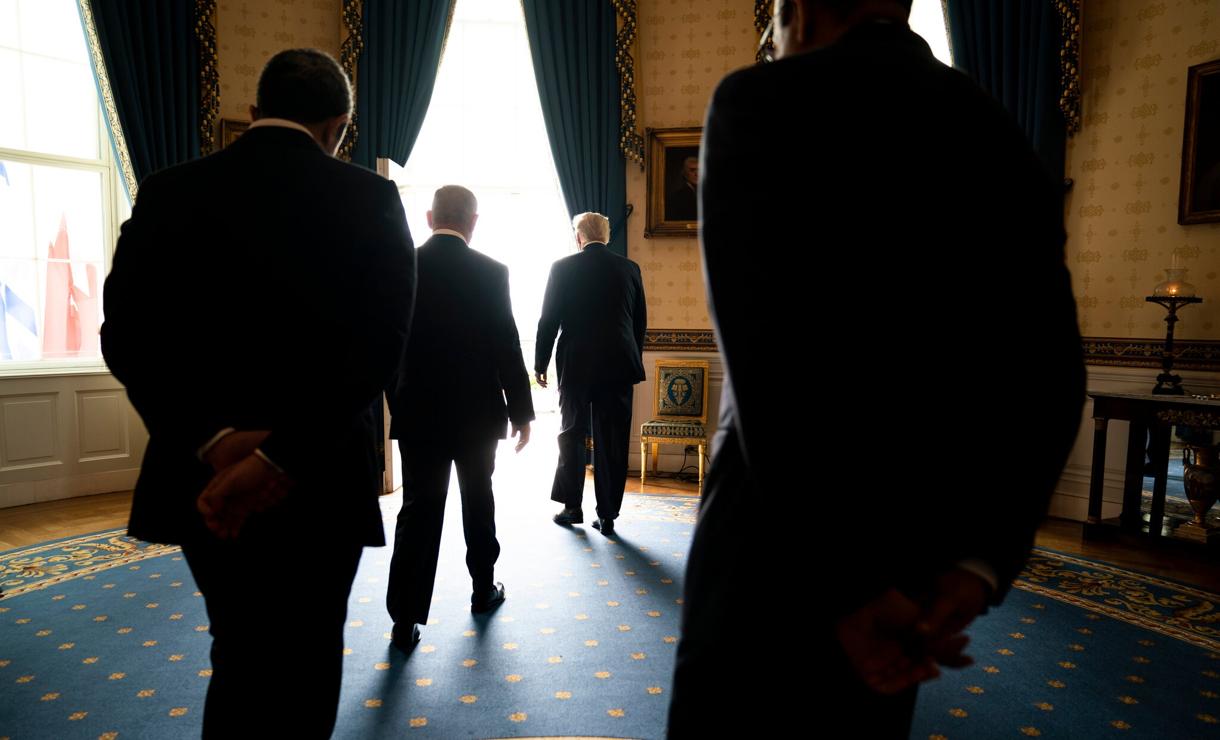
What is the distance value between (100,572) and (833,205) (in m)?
3.77

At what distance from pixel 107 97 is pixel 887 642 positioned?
5.53m

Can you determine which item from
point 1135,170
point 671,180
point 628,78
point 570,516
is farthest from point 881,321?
point 628,78

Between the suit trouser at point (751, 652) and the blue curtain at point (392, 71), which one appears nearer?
the suit trouser at point (751, 652)

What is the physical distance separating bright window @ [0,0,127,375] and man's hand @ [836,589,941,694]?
5.40 m

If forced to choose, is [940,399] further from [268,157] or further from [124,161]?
[124,161]

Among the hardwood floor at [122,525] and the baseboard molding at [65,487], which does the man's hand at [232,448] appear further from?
the baseboard molding at [65,487]

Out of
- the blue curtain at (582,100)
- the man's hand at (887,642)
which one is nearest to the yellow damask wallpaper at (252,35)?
the blue curtain at (582,100)

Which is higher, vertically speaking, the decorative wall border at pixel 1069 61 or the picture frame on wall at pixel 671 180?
the decorative wall border at pixel 1069 61

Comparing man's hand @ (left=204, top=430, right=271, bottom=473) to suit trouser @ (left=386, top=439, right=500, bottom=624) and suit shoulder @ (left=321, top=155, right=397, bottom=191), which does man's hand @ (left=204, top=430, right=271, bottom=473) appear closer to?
suit shoulder @ (left=321, top=155, right=397, bottom=191)

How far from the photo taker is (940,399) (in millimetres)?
704

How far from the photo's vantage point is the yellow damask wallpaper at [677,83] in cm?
561

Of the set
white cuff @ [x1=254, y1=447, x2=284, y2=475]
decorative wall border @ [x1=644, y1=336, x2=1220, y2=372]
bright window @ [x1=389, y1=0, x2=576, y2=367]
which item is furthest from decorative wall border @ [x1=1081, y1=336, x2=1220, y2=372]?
white cuff @ [x1=254, y1=447, x2=284, y2=475]

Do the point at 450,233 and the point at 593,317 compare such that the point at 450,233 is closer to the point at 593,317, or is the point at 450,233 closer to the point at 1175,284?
the point at 593,317

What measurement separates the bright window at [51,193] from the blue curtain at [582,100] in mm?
2943
